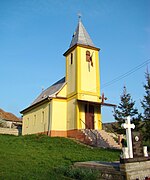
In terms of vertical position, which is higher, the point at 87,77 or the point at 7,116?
the point at 87,77

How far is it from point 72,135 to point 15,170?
543 inches

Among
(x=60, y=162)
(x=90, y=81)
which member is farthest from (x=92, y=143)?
(x=60, y=162)

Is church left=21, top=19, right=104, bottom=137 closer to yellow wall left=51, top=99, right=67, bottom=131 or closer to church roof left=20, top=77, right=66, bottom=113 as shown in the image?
yellow wall left=51, top=99, right=67, bottom=131

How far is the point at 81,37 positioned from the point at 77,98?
25.8ft

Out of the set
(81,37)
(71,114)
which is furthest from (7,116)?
(81,37)

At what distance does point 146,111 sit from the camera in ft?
63.6

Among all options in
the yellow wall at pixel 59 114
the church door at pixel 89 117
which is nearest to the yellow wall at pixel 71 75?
the yellow wall at pixel 59 114

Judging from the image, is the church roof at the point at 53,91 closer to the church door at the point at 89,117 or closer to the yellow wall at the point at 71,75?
the yellow wall at the point at 71,75

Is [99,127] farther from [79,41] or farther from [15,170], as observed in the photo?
[15,170]

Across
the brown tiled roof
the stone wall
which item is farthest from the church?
the brown tiled roof

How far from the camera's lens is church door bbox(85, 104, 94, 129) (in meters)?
22.5

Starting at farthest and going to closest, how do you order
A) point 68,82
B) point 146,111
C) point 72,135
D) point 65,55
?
point 65,55
point 68,82
point 72,135
point 146,111

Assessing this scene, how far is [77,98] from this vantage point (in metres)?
21.9

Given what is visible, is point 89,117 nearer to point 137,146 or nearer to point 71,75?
point 71,75
